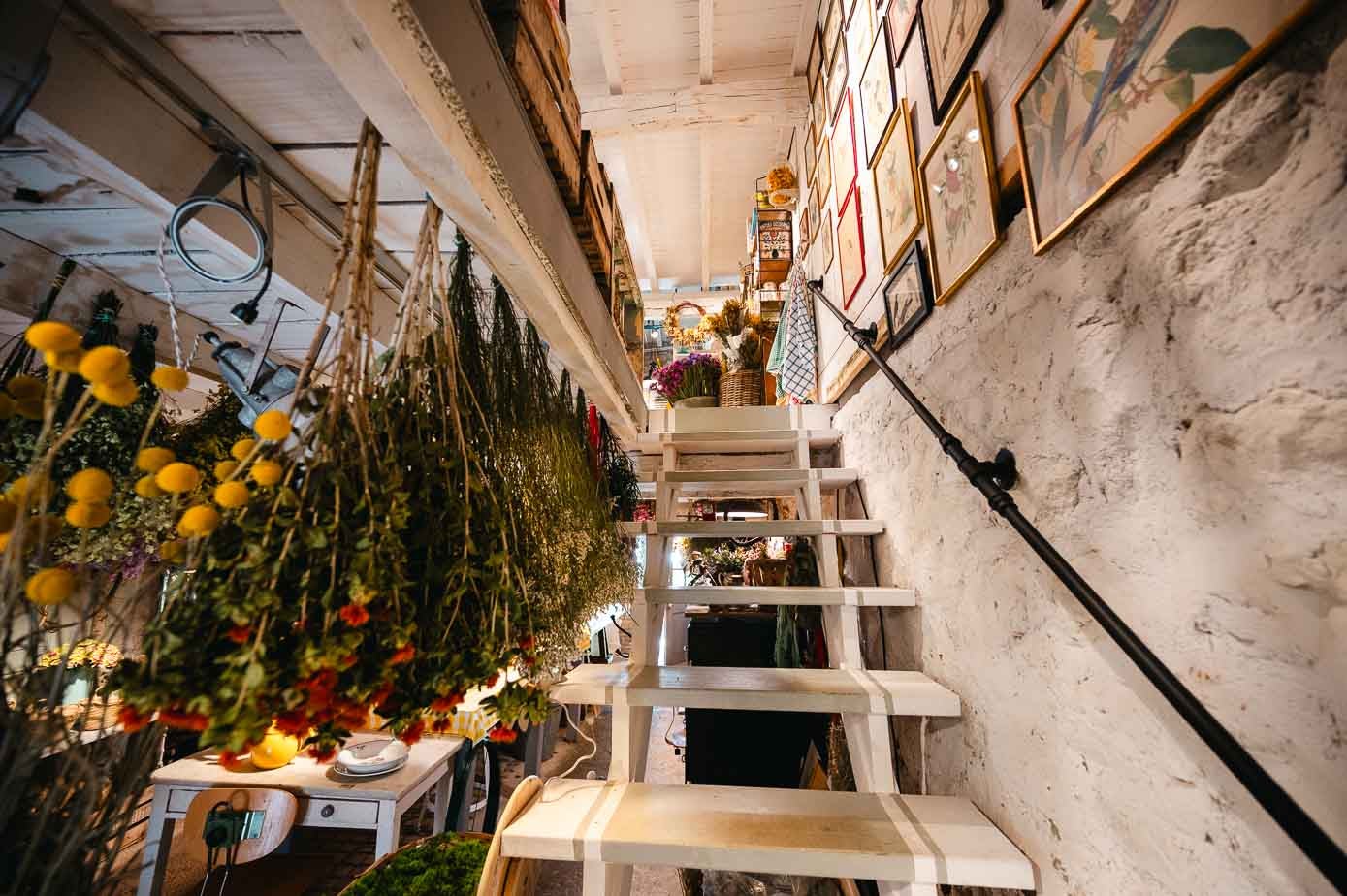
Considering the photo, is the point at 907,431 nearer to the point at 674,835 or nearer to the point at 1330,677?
the point at 1330,677

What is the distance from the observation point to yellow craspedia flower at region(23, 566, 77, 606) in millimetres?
449

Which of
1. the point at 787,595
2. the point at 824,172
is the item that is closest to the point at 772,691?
the point at 787,595

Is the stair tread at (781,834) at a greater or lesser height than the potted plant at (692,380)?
lesser

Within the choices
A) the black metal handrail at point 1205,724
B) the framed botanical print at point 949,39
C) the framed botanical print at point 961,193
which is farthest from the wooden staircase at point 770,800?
the framed botanical print at point 949,39

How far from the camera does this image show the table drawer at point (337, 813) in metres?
1.88

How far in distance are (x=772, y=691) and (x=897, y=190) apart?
1569mm

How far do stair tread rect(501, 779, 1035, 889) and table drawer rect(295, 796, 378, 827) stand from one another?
127 cm

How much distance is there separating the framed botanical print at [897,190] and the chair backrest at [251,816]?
283 cm

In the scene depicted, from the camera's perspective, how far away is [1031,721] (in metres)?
0.94

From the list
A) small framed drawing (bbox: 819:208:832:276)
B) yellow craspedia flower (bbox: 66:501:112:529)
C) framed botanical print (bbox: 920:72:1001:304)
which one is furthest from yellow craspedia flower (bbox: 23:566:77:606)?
small framed drawing (bbox: 819:208:832:276)

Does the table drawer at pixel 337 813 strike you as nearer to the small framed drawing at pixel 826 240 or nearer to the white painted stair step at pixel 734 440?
the white painted stair step at pixel 734 440

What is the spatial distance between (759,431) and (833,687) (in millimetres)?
1361

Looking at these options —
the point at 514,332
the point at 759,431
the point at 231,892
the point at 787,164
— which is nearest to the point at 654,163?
the point at 787,164

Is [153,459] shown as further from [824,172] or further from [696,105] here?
[696,105]
